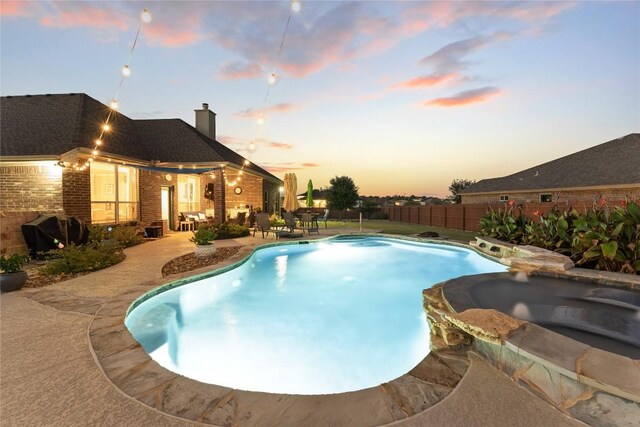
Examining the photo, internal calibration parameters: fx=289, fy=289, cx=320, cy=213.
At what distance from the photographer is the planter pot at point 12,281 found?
4.83 m

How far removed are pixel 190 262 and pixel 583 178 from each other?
22053 millimetres

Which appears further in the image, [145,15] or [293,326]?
[145,15]

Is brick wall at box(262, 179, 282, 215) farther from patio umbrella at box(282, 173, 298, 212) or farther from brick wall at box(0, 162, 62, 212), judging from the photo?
brick wall at box(0, 162, 62, 212)

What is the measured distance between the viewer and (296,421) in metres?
1.88

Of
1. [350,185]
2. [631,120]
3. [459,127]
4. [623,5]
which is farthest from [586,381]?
[350,185]

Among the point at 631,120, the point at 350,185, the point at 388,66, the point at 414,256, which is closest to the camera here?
the point at 414,256

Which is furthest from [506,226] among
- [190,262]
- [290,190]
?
[290,190]

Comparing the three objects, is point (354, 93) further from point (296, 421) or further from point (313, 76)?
point (296, 421)

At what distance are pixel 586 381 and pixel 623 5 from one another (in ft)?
40.9

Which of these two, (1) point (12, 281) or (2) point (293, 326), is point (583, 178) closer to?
(2) point (293, 326)

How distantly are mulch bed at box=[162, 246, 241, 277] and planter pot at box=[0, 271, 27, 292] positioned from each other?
7.15 feet

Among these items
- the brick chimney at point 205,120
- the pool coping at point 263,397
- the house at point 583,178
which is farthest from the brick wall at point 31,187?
the house at point 583,178

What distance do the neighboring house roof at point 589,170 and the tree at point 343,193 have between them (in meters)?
20.4

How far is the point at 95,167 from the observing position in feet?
35.3
